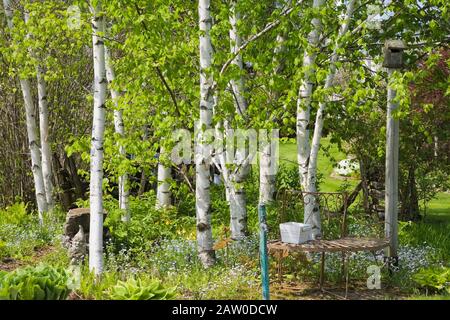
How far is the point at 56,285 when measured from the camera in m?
6.03

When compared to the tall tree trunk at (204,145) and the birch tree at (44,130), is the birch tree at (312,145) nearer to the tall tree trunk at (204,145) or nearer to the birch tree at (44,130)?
the tall tree trunk at (204,145)

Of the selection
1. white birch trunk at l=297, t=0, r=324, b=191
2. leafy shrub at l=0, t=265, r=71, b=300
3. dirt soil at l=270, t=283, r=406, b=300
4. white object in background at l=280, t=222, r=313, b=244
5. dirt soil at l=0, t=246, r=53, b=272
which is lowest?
dirt soil at l=270, t=283, r=406, b=300

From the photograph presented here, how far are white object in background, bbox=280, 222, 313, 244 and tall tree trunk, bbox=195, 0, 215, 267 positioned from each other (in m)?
1.15

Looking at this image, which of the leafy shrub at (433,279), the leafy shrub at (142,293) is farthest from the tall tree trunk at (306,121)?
the leafy shrub at (142,293)

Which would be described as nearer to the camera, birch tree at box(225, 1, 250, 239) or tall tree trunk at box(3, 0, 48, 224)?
birch tree at box(225, 1, 250, 239)

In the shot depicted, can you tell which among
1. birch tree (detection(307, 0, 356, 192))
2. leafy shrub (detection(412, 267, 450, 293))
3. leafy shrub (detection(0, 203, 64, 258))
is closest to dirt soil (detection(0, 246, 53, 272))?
leafy shrub (detection(0, 203, 64, 258))

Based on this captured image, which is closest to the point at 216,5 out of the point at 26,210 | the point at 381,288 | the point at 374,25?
the point at 374,25

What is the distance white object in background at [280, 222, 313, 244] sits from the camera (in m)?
7.88

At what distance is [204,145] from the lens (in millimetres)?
8625

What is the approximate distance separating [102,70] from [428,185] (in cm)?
711

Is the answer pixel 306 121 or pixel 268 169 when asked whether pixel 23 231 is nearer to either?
pixel 268 169

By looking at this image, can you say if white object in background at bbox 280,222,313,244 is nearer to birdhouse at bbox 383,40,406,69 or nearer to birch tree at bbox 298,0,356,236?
birch tree at bbox 298,0,356,236

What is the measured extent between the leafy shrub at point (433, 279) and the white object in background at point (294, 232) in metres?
1.48

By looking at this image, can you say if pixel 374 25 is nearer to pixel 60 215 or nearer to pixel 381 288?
pixel 381 288
